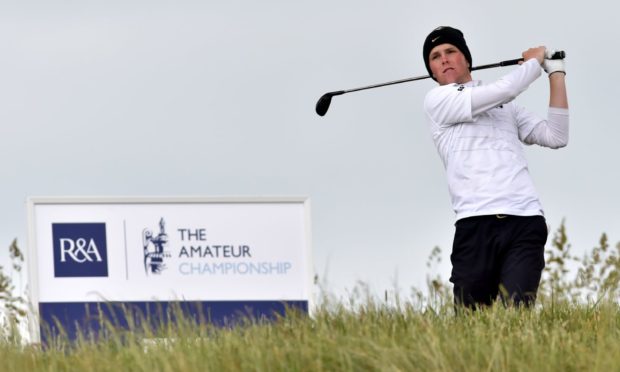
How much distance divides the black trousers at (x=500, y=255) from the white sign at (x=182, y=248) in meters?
3.95

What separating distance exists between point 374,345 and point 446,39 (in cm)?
264

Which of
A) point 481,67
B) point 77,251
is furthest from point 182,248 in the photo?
point 481,67

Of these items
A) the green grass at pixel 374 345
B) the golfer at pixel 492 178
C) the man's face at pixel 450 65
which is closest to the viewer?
the green grass at pixel 374 345

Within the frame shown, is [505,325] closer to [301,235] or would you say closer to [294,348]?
[294,348]

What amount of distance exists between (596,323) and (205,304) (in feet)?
16.6

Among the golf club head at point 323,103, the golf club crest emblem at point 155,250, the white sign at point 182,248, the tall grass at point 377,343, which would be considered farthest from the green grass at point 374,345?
the golf club crest emblem at point 155,250

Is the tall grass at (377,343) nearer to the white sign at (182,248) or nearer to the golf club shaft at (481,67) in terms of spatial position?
the golf club shaft at (481,67)

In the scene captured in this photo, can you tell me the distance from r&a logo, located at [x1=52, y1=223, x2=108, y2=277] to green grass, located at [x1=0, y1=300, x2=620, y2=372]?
439cm

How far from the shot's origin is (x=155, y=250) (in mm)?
10859

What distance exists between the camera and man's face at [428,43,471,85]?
23.2 ft

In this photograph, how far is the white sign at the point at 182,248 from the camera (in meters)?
10.7

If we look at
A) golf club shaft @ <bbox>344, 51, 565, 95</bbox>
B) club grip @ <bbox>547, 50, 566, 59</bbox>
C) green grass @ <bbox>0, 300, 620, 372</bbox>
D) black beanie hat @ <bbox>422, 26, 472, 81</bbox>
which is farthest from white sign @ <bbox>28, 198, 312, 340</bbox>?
green grass @ <bbox>0, 300, 620, 372</bbox>

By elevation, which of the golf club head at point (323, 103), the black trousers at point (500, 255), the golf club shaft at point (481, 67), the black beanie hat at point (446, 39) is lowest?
the black trousers at point (500, 255)

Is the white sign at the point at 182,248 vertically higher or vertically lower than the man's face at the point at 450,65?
lower
